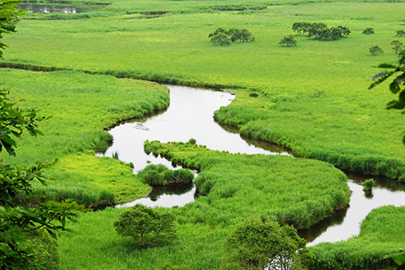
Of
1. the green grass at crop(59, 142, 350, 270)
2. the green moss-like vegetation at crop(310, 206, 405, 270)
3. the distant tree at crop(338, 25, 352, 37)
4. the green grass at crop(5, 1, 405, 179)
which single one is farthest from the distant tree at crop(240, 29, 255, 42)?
the green moss-like vegetation at crop(310, 206, 405, 270)

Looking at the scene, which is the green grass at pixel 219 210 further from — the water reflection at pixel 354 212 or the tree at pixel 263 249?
the tree at pixel 263 249

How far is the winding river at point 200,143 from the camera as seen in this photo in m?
23.4

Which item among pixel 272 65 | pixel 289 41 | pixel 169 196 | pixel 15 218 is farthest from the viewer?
pixel 289 41

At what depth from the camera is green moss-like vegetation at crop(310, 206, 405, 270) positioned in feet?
60.1

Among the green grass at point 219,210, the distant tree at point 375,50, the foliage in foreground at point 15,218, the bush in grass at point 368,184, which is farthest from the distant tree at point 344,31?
the foliage in foreground at point 15,218

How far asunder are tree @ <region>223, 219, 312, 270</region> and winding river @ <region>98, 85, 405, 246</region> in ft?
17.6

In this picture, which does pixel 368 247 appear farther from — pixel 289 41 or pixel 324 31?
pixel 324 31

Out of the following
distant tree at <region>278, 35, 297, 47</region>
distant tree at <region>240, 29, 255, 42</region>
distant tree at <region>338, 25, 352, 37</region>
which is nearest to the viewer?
distant tree at <region>278, 35, 297, 47</region>

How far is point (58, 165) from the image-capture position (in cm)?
2858

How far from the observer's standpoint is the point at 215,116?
→ 135 feet

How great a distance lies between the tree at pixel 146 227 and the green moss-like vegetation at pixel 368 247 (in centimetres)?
480

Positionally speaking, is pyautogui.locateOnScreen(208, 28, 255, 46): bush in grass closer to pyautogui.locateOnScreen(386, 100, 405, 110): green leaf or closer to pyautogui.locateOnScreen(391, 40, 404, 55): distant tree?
pyautogui.locateOnScreen(391, 40, 404, 55): distant tree

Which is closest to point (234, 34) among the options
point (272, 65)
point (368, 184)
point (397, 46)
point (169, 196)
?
point (272, 65)

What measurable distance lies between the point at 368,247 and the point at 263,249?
5.09 metres
